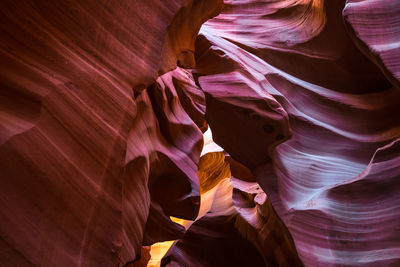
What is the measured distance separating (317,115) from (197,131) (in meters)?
2.26

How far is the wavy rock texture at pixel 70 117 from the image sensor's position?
8.09 feet

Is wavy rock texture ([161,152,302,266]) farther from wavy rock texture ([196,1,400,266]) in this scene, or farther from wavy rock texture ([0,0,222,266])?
wavy rock texture ([0,0,222,266])

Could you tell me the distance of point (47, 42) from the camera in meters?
2.91

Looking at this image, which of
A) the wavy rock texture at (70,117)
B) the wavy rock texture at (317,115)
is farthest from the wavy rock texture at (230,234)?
the wavy rock texture at (70,117)

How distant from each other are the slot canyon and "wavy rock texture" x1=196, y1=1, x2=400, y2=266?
25 millimetres

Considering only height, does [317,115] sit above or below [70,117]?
below

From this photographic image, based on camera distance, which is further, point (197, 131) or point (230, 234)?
point (230, 234)

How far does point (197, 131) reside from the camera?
748 cm

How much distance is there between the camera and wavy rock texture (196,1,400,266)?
18.7 feet

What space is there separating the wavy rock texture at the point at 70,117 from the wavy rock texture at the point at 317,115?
3.19 meters

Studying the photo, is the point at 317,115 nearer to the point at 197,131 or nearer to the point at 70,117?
the point at 197,131

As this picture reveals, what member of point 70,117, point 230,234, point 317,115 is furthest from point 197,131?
point 70,117

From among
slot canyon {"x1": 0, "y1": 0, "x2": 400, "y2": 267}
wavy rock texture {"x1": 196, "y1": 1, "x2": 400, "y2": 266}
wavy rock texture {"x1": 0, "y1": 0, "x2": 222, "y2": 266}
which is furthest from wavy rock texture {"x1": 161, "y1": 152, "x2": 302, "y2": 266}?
wavy rock texture {"x1": 0, "y1": 0, "x2": 222, "y2": 266}

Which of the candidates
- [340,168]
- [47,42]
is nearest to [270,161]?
[340,168]
